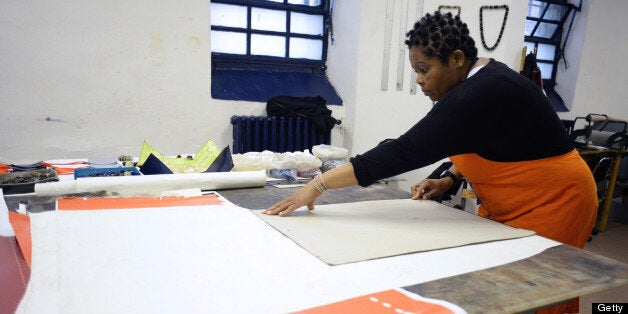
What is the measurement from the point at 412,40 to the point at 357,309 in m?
0.95

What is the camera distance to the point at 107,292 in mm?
687

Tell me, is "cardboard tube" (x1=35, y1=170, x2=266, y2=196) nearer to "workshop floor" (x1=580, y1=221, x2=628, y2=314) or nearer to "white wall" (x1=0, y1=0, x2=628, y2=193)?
"white wall" (x1=0, y1=0, x2=628, y2=193)

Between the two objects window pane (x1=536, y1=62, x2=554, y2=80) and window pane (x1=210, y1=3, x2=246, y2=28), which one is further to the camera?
window pane (x1=536, y1=62, x2=554, y2=80)

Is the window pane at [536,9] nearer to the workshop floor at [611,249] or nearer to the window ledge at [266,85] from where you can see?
the workshop floor at [611,249]

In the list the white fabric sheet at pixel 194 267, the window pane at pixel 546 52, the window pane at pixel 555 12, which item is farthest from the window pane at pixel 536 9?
the white fabric sheet at pixel 194 267

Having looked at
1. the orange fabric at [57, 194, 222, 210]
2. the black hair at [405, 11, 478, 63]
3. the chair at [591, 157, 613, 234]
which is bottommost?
the chair at [591, 157, 613, 234]

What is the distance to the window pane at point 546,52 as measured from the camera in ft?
16.1

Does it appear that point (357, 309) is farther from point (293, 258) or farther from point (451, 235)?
point (451, 235)

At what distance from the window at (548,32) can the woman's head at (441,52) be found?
404 cm

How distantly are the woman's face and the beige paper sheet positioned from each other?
409 millimetres

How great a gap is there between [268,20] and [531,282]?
3381 mm

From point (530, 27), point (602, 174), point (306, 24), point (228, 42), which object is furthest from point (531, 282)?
point (530, 27)

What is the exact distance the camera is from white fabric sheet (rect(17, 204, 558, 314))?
67 centimetres

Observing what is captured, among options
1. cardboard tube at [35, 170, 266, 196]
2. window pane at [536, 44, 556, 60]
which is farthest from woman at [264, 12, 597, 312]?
window pane at [536, 44, 556, 60]
